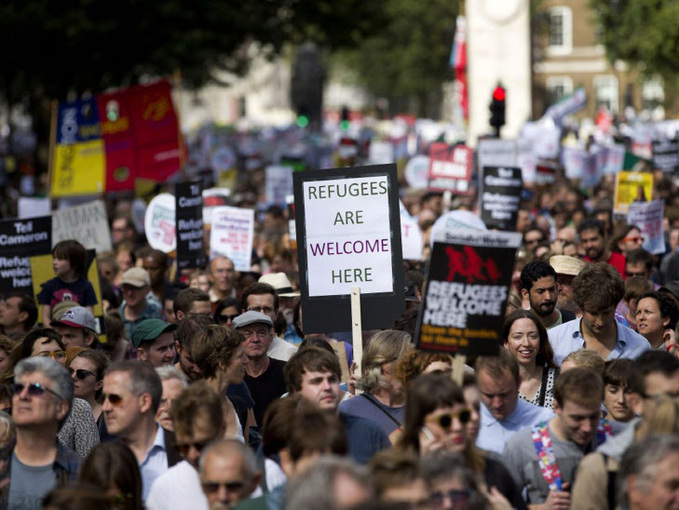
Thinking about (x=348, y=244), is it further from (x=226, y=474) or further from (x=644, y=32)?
(x=644, y=32)

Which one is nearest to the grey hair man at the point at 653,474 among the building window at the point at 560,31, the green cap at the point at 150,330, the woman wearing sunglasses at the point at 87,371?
the woman wearing sunglasses at the point at 87,371

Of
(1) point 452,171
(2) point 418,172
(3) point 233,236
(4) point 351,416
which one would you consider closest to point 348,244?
(4) point 351,416

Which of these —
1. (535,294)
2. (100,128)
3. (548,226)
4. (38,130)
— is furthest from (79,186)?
(38,130)

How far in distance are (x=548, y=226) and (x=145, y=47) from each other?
66.1 ft

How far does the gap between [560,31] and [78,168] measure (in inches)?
2573

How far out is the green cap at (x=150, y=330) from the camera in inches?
349

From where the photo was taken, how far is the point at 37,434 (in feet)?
21.1

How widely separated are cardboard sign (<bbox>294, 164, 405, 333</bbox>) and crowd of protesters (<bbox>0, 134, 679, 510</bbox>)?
0.25 metres

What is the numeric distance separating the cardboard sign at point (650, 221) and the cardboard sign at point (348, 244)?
6148 millimetres

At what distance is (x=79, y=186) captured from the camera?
20125mm

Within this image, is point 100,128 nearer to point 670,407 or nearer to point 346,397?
point 346,397

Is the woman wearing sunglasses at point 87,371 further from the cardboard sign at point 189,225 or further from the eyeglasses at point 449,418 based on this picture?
the cardboard sign at point 189,225

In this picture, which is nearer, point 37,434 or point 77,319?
point 37,434

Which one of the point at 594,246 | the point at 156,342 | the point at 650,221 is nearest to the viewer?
the point at 156,342
